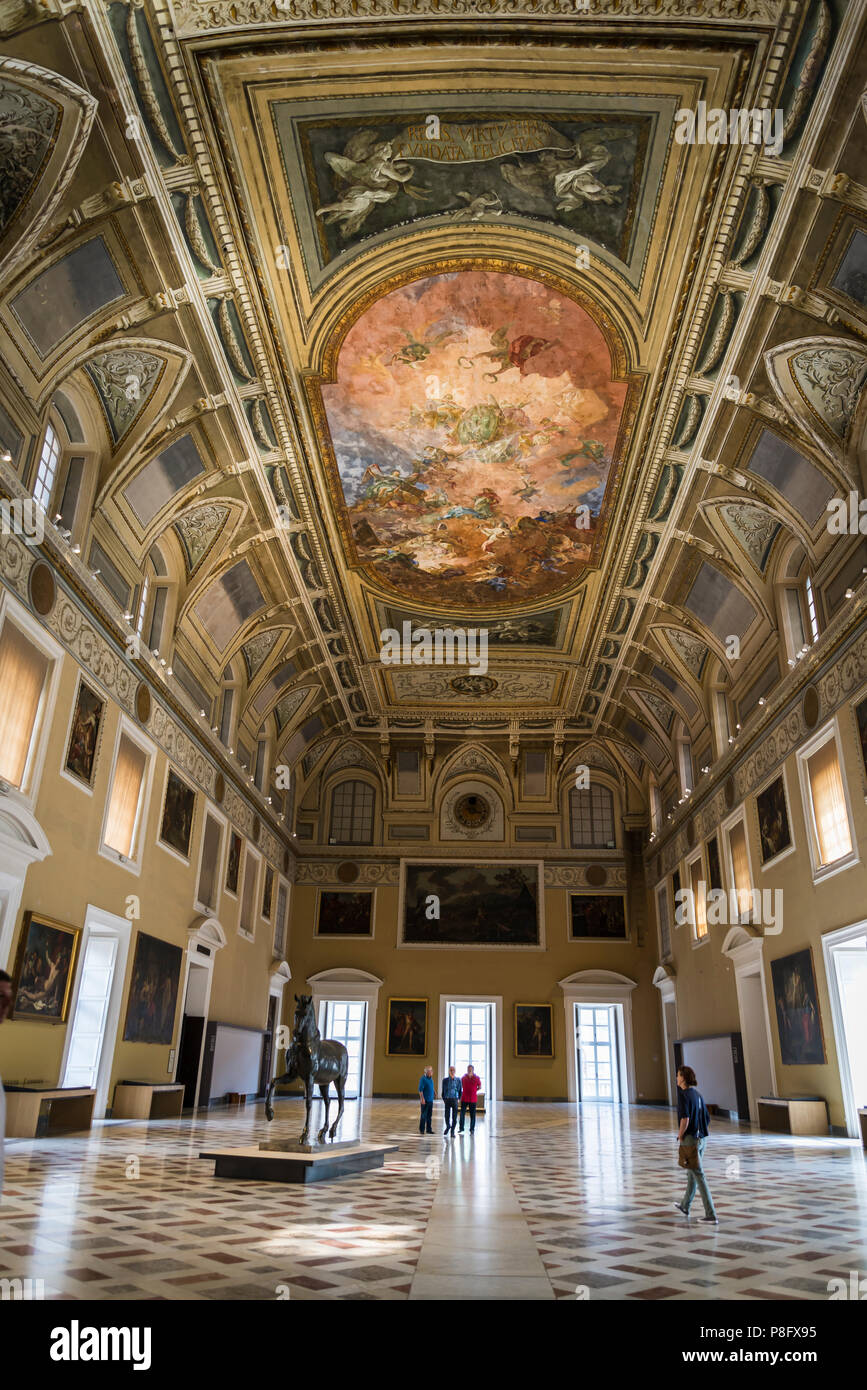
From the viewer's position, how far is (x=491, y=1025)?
28.4 metres

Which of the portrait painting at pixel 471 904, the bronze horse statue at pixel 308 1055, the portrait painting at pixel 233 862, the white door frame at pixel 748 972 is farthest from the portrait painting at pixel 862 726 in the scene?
the portrait painting at pixel 471 904

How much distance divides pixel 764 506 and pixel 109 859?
1243 cm

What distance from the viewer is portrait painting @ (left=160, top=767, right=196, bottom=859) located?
17.5m

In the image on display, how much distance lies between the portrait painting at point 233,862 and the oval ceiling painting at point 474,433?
24.6 feet

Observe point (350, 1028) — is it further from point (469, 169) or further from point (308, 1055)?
point (469, 169)

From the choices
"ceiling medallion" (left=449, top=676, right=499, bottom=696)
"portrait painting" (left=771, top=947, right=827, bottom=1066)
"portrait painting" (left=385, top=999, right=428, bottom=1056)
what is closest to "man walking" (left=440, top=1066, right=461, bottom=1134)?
"portrait painting" (left=771, top=947, right=827, bottom=1066)

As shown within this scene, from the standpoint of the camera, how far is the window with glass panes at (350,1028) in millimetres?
28000

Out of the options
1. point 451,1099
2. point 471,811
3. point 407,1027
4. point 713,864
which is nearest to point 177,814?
point 451,1099

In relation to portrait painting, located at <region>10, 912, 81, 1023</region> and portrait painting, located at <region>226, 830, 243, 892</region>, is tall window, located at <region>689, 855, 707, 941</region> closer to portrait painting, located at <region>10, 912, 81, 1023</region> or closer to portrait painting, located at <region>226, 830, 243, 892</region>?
portrait painting, located at <region>226, 830, 243, 892</region>

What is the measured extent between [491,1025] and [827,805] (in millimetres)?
16769

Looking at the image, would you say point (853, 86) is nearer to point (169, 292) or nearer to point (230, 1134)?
point (169, 292)

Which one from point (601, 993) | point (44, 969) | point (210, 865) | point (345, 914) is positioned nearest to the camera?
point (44, 969)

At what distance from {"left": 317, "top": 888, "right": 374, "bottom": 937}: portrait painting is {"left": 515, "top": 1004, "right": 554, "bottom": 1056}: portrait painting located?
5512mm
